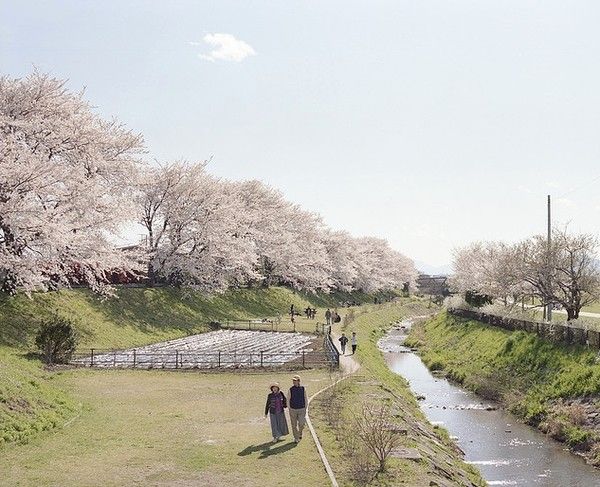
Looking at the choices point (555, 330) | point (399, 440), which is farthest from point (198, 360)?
point (555, 330)

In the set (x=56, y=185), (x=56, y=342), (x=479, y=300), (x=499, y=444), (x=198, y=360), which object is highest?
(x=56, y=185)

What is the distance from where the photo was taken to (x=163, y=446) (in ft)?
Answer: 52.3

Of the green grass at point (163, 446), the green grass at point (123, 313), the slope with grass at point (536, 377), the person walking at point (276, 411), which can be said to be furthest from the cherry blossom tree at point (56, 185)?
the slope with grass at point (536, 377)

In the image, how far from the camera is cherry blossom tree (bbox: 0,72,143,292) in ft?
101

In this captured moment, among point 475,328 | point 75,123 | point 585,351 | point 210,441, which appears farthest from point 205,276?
point 210,441

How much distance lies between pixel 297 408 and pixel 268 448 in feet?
4.15

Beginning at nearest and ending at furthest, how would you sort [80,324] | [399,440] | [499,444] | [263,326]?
[399,440] → [499,444] → [80,324] → [263,326]

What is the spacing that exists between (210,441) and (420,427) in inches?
334

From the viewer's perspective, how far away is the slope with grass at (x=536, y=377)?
23.6m

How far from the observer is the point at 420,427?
2150 cm

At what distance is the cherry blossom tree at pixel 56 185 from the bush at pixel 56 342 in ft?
9.01

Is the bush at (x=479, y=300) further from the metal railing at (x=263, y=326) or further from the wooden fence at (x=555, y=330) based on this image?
the metal railing at (x=263, y=326)

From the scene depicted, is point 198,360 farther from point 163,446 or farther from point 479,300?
point 479,300

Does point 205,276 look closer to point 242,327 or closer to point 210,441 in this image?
point 242,327
